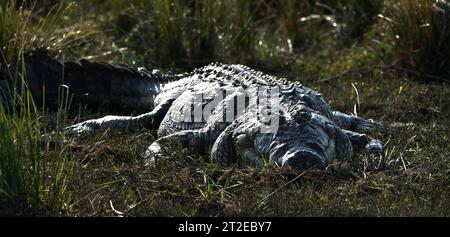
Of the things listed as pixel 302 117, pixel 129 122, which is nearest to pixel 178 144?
pixel 302 117

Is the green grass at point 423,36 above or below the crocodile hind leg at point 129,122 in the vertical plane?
above

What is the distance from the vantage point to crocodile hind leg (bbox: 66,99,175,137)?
7172mm

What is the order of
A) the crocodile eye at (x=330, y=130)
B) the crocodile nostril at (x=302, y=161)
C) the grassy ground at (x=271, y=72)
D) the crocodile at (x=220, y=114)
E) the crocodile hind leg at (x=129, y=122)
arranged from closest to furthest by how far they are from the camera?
1. the grassy ground at (x=271, y=72)
2. the crocodile nostril at (x=302, y=161)
3. the crocodile at (x=220, y=114)
4. the crocodile eye at (x=330, y=130)
5. the crocodile hind leg at (x=129, y=122)

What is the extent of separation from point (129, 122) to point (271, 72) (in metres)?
2.24

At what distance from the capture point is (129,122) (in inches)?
285

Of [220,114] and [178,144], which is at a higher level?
[220,114]

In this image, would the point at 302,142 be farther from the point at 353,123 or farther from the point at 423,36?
the point at 423,36

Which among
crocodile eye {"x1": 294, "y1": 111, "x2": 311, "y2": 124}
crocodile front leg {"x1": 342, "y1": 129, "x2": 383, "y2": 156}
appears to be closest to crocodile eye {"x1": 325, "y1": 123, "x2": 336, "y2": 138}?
crocodile eye {"x1": 294, "y1": 111, "x2": 311, "y2": 124}

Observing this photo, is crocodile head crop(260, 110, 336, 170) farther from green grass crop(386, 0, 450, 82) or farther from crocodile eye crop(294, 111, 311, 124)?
green grass crop(386, 0, 450, 82)

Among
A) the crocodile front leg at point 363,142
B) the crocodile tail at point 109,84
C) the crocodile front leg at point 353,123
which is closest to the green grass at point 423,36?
the crocodile front leg at point 353,123

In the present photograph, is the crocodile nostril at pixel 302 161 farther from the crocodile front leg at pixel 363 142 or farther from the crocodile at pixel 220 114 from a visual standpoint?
the crocodile front leg at pixel 363 142

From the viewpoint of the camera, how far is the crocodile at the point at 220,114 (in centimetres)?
582

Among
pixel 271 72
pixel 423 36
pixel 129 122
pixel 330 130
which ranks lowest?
Result: pixel 129 122
